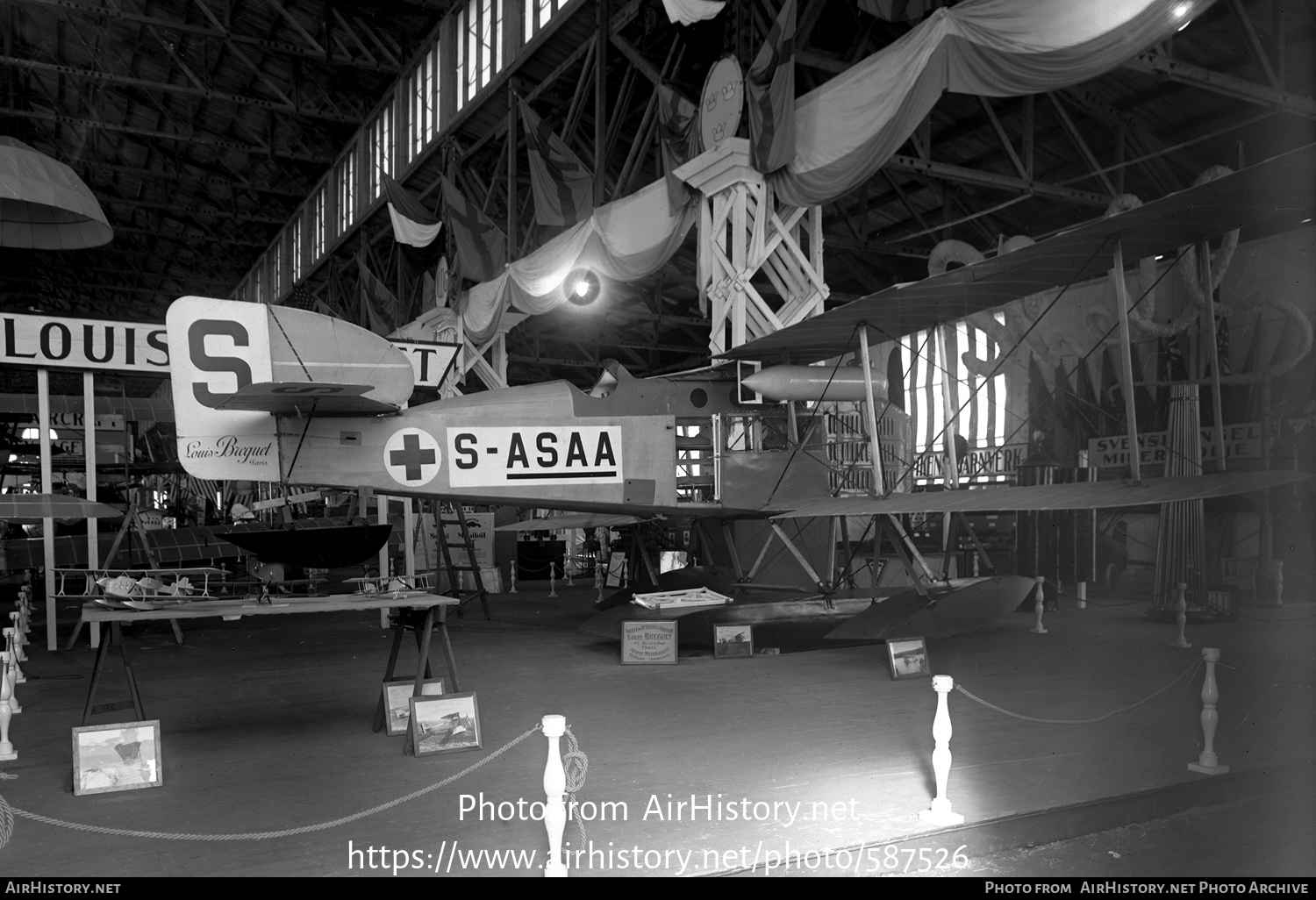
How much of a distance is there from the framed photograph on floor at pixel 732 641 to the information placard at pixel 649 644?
1.70ft

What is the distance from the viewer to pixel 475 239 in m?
18.1

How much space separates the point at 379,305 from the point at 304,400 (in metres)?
17.4

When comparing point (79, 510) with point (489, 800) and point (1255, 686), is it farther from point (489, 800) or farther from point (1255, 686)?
point (1255, 686)

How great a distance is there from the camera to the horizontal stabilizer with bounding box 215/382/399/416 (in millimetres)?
6324

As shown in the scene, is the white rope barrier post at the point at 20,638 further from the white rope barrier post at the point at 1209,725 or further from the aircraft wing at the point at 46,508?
the white rope barrier post at the point at 1209,725

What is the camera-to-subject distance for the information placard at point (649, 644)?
9.48 metres

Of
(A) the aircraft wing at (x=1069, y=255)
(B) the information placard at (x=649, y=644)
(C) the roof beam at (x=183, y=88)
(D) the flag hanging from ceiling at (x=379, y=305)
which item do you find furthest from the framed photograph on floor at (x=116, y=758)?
(C) the roof beam at (x=183, y=88)

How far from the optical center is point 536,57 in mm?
17172

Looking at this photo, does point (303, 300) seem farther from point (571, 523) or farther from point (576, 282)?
point (571, 523)

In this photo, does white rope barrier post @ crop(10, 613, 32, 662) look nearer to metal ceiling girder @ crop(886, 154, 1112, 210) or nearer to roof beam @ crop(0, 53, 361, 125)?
metal ceiling girder @ crop(886, 154, 1112, 210)

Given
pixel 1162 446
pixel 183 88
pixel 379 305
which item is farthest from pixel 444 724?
pixel 183 88

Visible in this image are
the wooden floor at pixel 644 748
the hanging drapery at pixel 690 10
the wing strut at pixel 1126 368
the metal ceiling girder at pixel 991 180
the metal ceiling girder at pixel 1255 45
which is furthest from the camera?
the metal ceiling girder at pixel 991 180

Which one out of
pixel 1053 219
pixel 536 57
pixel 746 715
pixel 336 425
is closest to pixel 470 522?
pixel 536 57

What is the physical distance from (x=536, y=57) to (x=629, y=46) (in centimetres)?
303
